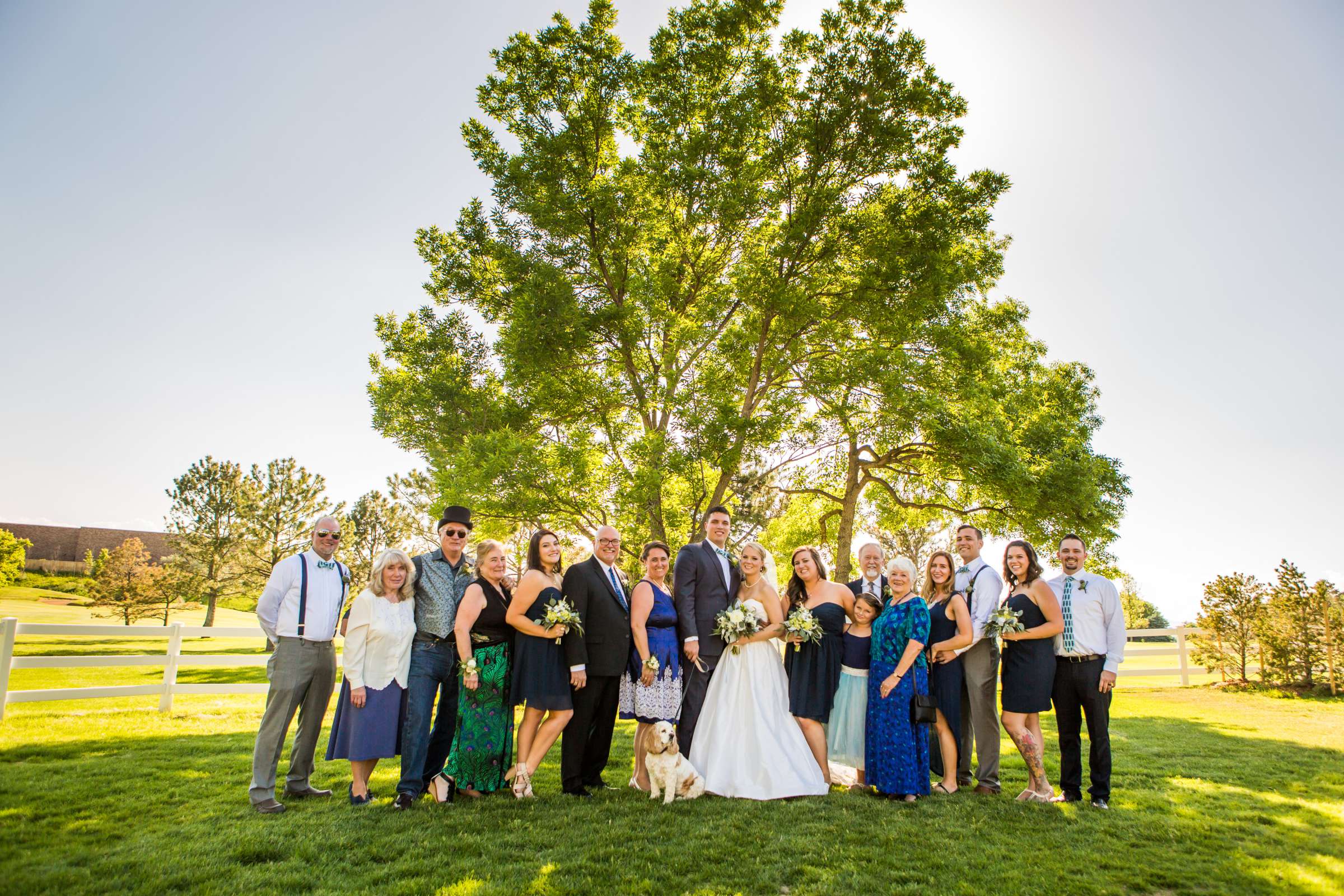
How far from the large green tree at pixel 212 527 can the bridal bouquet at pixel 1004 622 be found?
3846cm

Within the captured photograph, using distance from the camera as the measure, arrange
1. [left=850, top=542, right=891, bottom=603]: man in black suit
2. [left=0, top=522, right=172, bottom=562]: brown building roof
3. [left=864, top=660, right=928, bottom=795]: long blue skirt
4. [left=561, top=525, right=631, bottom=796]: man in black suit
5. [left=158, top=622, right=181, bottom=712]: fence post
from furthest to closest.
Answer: [left=0, top=522, right=172, bottom=562]: brown building roof
[left=158, top=622, right=181, bottom=712]: fence post
[left=850, top=542, right=891, bottom=603]: man in black suit
[left=561, top=525, right=631, bottom=796]: man in black suit
[left=864, top=660, right=928, bottom=795]: long blue skirt

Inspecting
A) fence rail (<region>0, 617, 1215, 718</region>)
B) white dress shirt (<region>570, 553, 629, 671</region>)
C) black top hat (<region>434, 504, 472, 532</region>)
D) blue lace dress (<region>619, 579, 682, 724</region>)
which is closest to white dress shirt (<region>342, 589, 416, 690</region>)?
black top hat (<region>434, 504, 472, 532</region>)

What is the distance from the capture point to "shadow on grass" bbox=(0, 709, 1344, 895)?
3.84 meters

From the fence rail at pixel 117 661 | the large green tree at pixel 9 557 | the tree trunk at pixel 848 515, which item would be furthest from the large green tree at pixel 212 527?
the tree trunk at pixel 848 515

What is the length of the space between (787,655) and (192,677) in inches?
908

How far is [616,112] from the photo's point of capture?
16.2 meters

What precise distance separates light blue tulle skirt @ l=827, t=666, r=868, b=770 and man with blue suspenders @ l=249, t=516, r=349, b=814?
4386mm

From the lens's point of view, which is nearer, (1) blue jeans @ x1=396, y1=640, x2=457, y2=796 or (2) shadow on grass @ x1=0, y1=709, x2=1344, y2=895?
(2) shadow on grass @ x1=0, y1=709, x2=1344, y2=895

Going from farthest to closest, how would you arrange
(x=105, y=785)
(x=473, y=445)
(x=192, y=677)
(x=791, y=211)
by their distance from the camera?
1. (x=192, y=677)
2. (x=791, y=211)
3. (x=473, y=445)
4. (x=105, y=785)

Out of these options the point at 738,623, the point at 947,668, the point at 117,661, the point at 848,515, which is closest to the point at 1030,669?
the point at 947,668

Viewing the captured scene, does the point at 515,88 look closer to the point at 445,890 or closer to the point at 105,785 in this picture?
the point at 105,785

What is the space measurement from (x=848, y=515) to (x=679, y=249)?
25.9ft

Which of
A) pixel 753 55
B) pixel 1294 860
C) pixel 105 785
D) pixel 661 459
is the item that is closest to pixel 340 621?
pixel 105 785

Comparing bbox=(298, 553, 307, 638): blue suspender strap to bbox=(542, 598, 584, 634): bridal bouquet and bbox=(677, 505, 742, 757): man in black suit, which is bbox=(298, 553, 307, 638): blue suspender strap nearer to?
bbox=(542, 598, 584, 634): bridal bouquet
